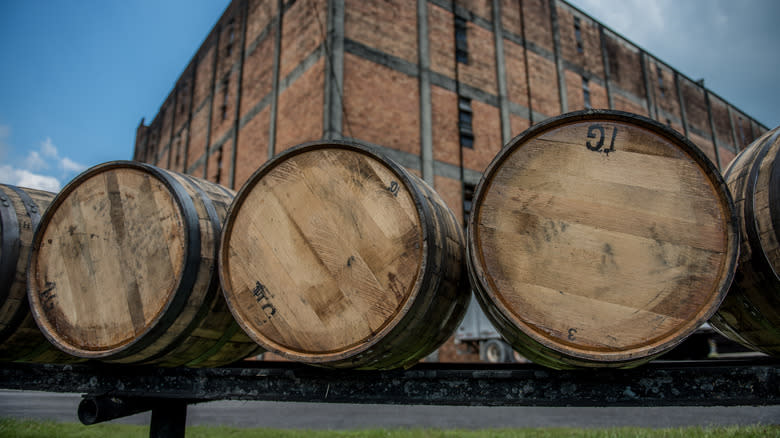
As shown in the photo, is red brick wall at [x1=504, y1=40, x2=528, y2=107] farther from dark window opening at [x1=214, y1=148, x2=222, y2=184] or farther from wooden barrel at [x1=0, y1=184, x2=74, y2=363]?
wooden barrel at [x1=0, y1=184, x2=74, y2=363]

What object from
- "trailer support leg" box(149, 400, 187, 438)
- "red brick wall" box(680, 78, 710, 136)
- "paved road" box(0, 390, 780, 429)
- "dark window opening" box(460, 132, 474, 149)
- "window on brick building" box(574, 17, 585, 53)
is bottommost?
"paved road" box(0, 390, 780, 429)

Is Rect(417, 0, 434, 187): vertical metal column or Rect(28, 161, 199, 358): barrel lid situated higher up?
Rect(417, 0, 434, 187): vertical metal column

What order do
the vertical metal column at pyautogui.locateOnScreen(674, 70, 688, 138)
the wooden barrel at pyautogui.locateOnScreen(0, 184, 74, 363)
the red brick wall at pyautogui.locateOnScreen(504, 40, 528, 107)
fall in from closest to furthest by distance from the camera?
the wooden barrel at pyautogui.locateOnScreen(0, 184, 74, 363), the red brick wall at pyautogui.locateOnScreen(504, 40, 528, 107), the vertical metal column at pyautogui.locateOnScreen(674, 70, 688, 138)

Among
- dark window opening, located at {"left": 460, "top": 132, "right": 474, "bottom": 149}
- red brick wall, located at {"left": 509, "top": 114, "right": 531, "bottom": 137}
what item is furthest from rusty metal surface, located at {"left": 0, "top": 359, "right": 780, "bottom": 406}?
red brick wall, located at {"left": 509, "top": 114, "right": 531, "bottom": 137}

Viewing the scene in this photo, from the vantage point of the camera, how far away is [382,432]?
4742 millimetres

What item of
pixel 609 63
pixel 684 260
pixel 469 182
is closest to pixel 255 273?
pixel 684 260

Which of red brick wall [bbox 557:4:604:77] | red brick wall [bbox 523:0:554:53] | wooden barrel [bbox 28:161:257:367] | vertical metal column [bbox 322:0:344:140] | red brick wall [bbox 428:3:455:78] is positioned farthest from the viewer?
red brick wall [bbox 557:4:604:77]

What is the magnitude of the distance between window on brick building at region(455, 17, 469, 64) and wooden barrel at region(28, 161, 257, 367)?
1463 centimetres

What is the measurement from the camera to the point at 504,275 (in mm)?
1856

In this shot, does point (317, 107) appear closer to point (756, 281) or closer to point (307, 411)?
point (307, 411)

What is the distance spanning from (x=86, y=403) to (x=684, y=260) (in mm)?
3078

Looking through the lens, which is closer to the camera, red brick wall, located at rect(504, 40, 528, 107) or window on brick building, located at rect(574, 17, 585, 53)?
red brick wall, located at rect(504, 40, 528, 107)

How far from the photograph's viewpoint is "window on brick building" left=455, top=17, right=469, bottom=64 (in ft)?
52.1

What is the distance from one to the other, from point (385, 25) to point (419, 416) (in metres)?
11.8
